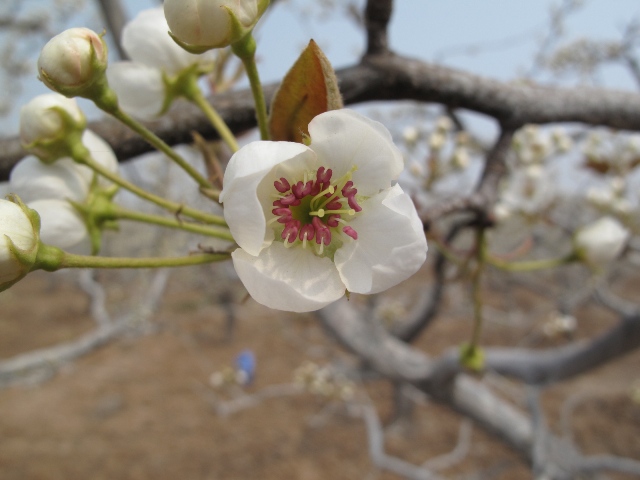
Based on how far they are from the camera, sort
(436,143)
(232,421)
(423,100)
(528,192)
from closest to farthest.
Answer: (423,100) < (436,143) < (528,192) < (232,421)

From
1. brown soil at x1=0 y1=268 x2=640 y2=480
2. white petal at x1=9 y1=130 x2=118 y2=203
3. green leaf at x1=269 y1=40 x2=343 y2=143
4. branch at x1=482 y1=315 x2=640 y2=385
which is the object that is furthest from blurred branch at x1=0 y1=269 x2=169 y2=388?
green leaf at x1=269 y1=40 x2=343 y2=143

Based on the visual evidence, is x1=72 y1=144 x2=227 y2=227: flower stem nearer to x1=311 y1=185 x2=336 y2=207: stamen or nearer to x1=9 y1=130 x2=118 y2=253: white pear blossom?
x1=9 y1=130 x2=118 y2=253: white pear blossom

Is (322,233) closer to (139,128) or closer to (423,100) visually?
(139,128)

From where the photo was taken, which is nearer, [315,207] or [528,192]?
[315,207]

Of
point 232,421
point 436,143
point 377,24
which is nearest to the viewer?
point 377,24

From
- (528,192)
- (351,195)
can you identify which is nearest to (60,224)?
(351,195)

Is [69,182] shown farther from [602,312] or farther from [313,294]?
[602,312]

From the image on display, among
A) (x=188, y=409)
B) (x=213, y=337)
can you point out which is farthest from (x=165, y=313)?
(x=188, y=409)

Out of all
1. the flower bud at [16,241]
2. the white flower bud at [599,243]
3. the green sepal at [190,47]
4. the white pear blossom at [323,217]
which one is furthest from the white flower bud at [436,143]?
the flower bud at [16,241]
